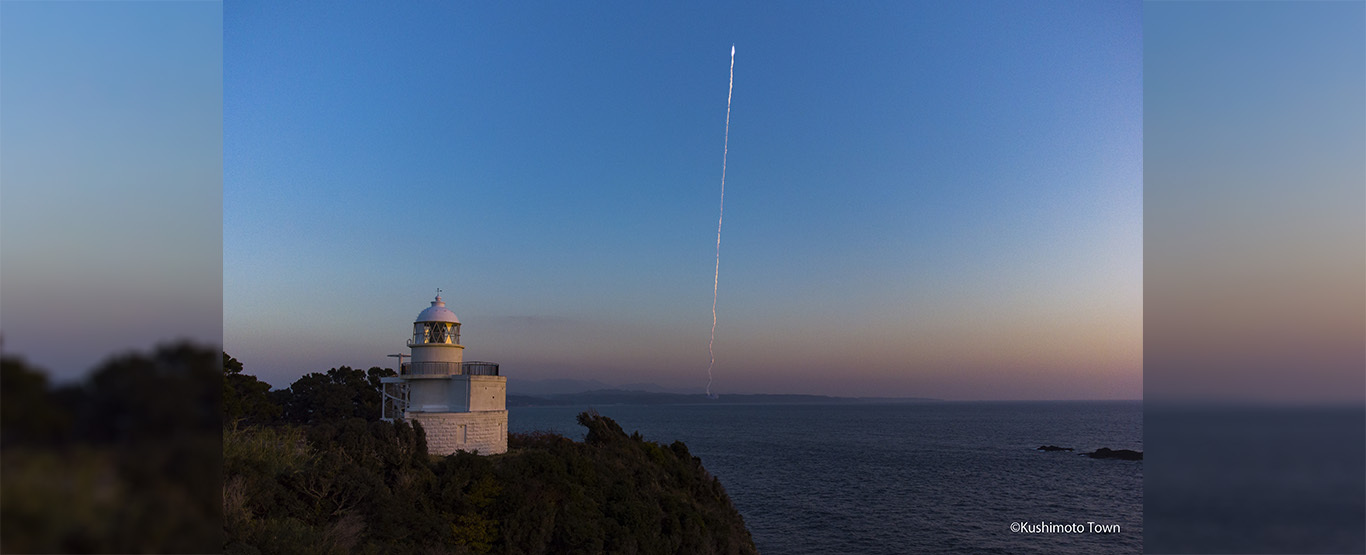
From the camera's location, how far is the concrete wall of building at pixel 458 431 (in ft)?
67.1

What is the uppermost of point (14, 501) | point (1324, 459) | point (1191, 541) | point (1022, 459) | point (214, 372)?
point (214, 372)

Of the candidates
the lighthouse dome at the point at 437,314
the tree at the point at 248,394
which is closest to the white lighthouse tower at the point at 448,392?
the lighthouse dome at the point at 437,314

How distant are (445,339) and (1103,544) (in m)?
25.4

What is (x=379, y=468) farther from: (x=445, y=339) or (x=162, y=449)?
(x=162, y=449)

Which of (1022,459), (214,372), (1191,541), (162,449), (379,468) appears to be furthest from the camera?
(1022,459)

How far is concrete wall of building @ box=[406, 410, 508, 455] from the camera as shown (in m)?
20.4

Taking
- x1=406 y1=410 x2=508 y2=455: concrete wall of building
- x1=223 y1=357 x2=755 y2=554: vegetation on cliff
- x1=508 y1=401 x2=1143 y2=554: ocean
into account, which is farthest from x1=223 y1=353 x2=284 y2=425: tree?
x1=508 y1=401 x2=1143 y2=554: ocean

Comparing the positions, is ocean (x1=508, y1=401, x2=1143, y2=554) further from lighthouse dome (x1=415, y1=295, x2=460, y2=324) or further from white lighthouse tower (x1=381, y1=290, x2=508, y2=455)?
lighthouse dome (x1=415, y1=295, x2=460, y2=324)

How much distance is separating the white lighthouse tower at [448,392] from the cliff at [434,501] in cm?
154

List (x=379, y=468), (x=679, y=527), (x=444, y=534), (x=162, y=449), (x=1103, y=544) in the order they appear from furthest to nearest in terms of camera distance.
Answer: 1. (x=1103, y=544)
2. (x=679, y=527)
3. (x=379, y=468)
4. (x=444, y=534)
5. (x=162, y=449)

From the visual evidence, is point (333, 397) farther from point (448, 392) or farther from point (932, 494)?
point (932, 494)

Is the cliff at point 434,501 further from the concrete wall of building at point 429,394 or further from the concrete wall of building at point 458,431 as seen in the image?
the concrete wall of building at point 429,394

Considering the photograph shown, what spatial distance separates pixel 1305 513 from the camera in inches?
205

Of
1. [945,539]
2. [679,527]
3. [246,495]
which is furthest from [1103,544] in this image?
[246,495]
